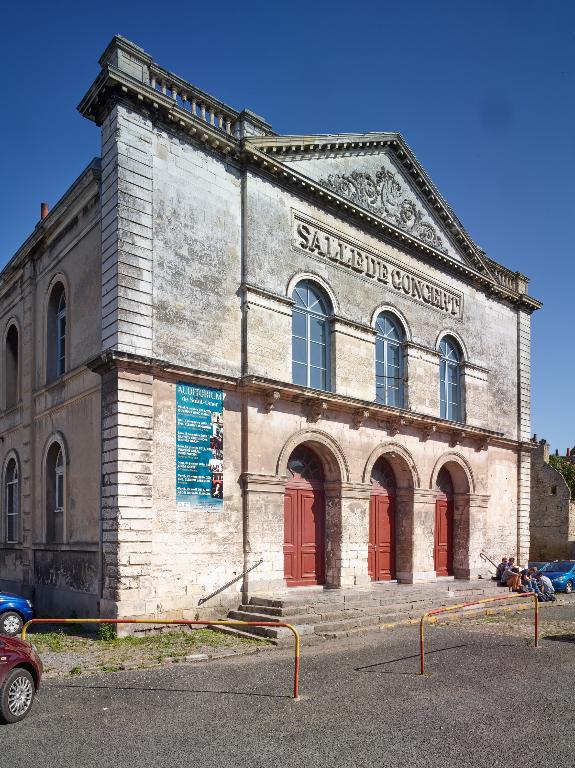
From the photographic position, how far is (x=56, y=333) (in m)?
17.5

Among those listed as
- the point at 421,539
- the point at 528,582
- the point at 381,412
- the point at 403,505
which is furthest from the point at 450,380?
the point at 528,582

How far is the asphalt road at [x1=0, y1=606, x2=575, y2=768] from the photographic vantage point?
6648 millimetres

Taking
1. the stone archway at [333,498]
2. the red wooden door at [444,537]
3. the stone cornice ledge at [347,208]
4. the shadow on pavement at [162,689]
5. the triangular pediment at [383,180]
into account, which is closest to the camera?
the shadow on pavement at [162,689]

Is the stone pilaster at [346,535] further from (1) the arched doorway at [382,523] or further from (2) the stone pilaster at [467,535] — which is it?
(2) the stone pilaster at [467,535]

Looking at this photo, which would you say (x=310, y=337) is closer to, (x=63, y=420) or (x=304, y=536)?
(x=304, y=536)

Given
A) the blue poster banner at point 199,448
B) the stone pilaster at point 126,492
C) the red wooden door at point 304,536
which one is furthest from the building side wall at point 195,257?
the red wooden door at point 304,536

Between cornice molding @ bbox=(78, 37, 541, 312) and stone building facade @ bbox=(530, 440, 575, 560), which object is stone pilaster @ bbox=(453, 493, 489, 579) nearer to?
cornice molding @ bbox=(78, 37, 541, 312)

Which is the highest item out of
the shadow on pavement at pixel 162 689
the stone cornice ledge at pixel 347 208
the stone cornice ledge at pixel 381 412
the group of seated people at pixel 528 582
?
the stone cornice ledge at pixel 347 208

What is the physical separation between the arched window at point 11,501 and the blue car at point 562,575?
15891 mm

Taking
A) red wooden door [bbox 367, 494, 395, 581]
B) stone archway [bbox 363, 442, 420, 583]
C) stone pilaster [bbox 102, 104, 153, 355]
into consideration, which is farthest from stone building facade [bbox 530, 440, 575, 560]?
stone pilaster [bbox 102, 104, 153, 355]

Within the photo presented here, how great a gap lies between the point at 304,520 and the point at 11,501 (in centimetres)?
861

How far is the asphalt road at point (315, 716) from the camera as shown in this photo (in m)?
6.65

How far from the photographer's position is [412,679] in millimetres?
9586

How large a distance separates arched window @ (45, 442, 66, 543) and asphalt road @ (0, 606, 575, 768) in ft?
22.7
